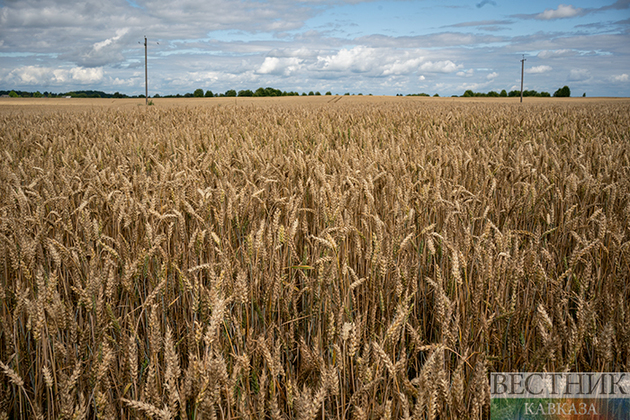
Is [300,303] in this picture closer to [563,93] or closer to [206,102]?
[206,102]

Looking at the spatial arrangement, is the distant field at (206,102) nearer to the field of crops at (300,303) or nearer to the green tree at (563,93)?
the field of crops at (300,303)

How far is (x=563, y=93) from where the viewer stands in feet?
218

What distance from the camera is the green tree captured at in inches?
2601

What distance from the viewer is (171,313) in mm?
1764

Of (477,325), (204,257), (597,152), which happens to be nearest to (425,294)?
(477,325)

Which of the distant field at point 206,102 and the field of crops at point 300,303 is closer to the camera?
the field of crops at point 300,303

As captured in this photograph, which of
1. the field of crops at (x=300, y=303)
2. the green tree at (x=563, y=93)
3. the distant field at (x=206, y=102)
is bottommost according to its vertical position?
the field of crops at (x=300, y=303)

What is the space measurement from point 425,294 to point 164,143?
403 centimetres

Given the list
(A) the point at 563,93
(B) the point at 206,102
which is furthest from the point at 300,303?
(A) the point at 563,93

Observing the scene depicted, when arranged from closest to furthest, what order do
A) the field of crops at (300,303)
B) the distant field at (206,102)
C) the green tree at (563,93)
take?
the field of crops at (300,303) → the distant field at (206,102) → the green tree at (563,93)

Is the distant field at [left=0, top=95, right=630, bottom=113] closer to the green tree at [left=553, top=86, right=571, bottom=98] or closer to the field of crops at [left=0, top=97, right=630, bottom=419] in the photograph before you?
the field of crops at [left=0, top=97, right=630, bottom=419]

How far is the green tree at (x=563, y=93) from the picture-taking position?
66062 millimetres

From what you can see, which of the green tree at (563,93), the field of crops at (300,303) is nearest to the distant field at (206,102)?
the field of crops at (300,303)

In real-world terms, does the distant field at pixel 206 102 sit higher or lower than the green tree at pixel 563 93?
lower
